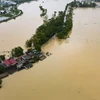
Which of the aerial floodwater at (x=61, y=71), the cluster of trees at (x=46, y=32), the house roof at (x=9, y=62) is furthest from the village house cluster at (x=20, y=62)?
the cluster of trees at (x=46, y=32)

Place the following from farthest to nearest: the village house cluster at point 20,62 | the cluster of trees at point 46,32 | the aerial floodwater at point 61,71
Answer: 1. the cluster of trees at point 46,32
2. the village house cluster at point 20,62
3. the aerial floodwater at point 61,71

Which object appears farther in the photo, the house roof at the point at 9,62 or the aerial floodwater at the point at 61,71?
the house roof at the point at 9,62

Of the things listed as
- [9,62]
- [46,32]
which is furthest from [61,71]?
[46,32]

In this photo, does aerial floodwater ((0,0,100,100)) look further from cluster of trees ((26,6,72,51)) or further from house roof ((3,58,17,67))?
house roof ((3,58,17,67))

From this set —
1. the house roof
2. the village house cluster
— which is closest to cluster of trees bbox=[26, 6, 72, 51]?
the village house cluster

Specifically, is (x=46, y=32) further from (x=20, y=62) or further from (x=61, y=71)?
(x=61, y=71)

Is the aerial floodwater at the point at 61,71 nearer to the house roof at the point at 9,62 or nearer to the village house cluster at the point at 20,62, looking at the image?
the village house cluster at the point at 20,62
